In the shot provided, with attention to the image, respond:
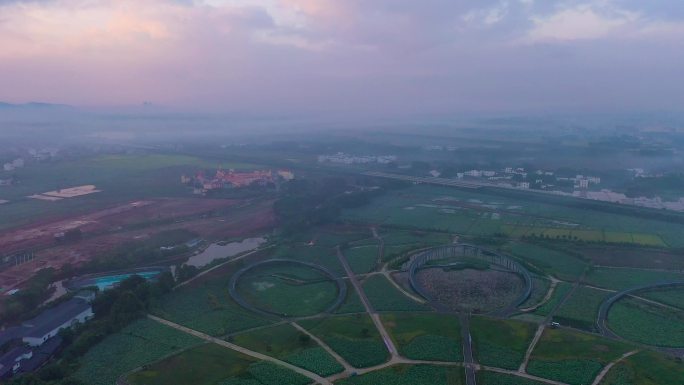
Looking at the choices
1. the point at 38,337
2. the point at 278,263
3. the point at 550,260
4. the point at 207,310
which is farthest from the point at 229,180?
the point at 550,260

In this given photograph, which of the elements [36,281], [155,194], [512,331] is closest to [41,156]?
[155,194]

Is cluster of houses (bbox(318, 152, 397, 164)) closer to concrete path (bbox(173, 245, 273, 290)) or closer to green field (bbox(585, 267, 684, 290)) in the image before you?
concrete path (bbox(173, 245, 273, 290))

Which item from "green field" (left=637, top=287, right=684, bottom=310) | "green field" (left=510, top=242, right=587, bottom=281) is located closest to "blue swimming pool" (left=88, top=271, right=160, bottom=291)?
"green field" (left=510, top=242, right=587, bottom=281)

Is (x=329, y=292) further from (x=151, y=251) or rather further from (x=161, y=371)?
(x=151, y=251)

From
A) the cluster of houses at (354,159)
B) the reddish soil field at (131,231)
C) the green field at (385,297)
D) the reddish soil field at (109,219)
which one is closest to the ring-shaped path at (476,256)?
Result: the green field at (385,297)

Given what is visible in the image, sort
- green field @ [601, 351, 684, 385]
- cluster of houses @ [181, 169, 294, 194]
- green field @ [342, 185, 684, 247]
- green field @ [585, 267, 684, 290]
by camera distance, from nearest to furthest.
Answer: green field @ [601, 351, 684, 385], green field @ [585, 267, 684, 290], green field @ [342, 185, 684, 247], cluster of houses @ [181, 169, 294, 194]
